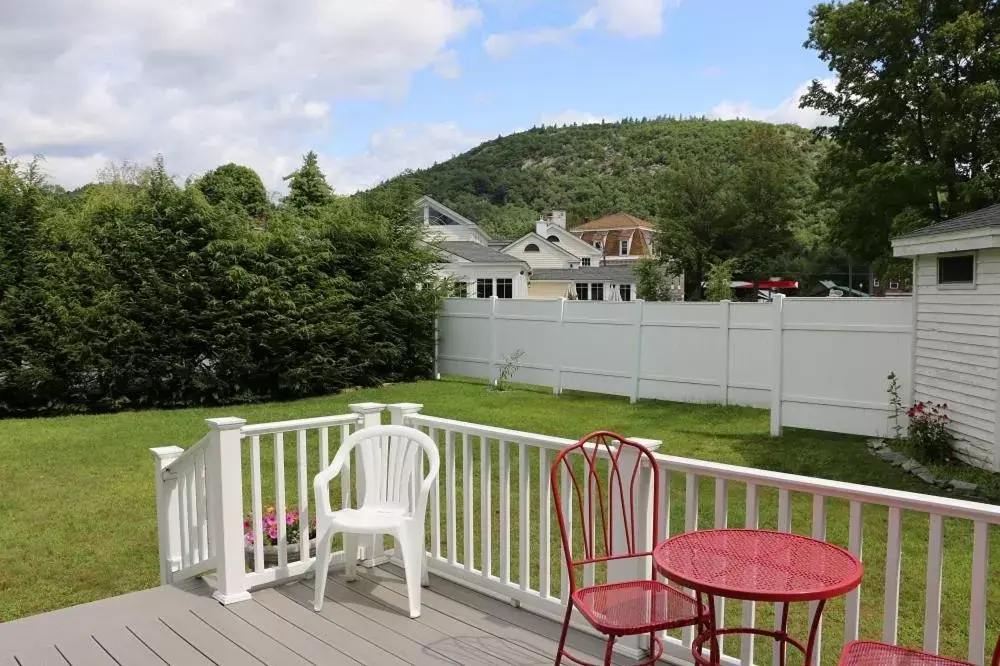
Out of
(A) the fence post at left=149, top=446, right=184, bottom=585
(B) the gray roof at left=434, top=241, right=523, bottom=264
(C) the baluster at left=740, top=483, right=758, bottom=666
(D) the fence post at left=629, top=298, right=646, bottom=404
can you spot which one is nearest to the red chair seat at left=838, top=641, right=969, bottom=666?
(C) the baluster at left=740, top=483, right=758, bottom=666

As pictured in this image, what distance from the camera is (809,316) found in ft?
28.3

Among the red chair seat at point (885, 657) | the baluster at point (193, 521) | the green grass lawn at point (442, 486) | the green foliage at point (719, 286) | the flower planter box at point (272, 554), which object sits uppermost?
the green foliage at point (719, 286)

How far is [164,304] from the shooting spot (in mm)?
10922

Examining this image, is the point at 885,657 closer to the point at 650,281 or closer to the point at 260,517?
the point at 260,517

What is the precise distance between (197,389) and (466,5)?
6.86m

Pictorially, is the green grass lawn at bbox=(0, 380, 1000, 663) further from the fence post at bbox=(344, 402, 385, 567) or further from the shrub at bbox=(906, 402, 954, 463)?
the fence post at bbox=(344, 402, 385, 567)

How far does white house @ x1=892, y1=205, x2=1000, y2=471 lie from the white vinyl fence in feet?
1.43

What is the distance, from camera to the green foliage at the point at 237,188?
12031 millimetres

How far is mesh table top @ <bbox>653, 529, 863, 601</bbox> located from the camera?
202cm

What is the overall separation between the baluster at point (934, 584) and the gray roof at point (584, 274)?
2993cm

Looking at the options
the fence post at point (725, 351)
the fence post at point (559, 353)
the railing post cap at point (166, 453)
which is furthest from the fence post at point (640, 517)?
the fence post at point (559, 353)

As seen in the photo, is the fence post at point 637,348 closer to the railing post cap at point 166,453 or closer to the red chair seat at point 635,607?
the railing post cap at point 166,453

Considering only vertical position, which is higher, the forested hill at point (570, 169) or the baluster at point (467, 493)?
the forested hill at point (570, 169)

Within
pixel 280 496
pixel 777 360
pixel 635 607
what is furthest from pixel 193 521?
pixel 777 360
